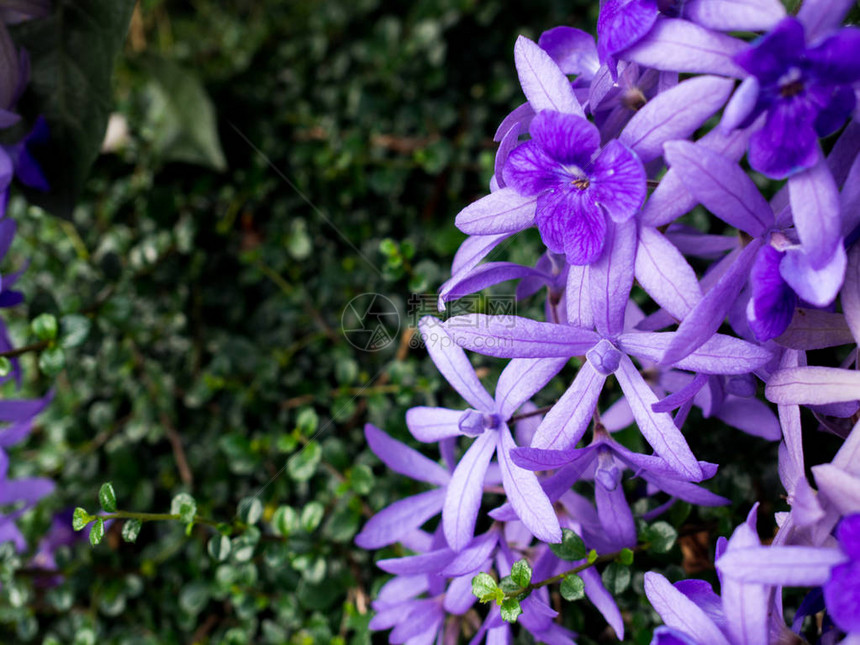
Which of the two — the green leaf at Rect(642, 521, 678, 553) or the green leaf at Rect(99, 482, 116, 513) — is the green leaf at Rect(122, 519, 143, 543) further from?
the green leaf at Rect(642, 521, 678, 553)

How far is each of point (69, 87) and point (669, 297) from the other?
0.92 m

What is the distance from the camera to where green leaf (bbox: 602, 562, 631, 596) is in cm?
71

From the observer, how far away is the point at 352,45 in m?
1.39

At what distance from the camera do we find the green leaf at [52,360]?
89 cm

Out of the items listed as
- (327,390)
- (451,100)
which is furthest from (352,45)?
(327,390)

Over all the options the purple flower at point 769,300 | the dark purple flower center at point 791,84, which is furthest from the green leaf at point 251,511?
the dark purple flower center at point 791,84

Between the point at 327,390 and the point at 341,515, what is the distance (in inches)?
9.4

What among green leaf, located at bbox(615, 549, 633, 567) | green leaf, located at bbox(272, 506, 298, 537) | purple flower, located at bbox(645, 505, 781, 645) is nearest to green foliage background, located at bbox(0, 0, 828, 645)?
green leaf, located at bbox(272, 506, 298, 537)

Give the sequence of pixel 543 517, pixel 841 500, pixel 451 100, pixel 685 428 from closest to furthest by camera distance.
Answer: pixel 841 500 < pixel 543 517 < pixel 685 428 < pixel 451 100

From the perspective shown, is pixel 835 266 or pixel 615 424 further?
pixel 615 424

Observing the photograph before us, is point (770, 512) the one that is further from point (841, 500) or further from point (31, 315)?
point (31, 315)

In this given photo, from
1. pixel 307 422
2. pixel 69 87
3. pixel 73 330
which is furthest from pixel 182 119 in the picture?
pixel 307 422

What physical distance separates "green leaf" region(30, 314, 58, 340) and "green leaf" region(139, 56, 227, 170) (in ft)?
1.47

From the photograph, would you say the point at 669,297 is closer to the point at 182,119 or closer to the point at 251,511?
the point at 251,511
